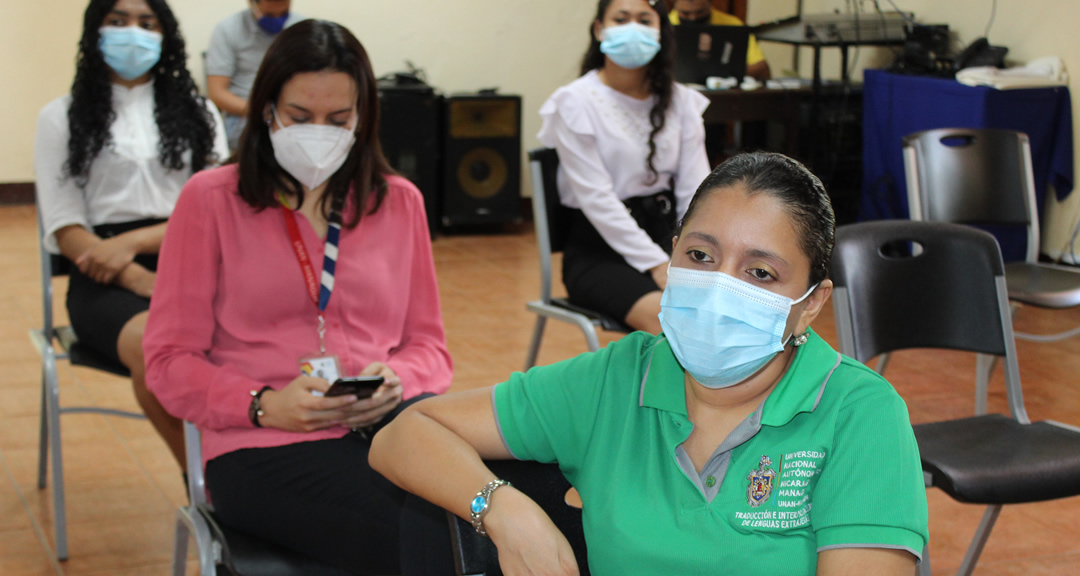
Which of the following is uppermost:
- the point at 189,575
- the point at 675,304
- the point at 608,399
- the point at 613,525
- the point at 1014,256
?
the point at 675,304

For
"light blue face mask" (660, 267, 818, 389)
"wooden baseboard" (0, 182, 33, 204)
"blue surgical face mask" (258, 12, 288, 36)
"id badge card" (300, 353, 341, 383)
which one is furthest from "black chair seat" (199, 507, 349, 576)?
"wooden baseboard" (0, 182, 33, 204)

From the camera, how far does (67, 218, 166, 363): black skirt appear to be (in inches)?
95.3

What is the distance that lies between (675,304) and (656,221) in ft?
5.79

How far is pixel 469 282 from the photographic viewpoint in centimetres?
520

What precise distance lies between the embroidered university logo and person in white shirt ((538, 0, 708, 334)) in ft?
5.40

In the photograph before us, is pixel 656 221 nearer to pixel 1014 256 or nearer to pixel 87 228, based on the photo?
pixel 87 228

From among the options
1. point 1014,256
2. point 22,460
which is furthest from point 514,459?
point 1014,256

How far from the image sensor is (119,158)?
2658mm

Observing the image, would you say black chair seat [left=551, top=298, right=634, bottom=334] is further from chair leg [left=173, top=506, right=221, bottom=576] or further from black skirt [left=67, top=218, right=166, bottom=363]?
chair leg [left=173, top=506, right=221, bottom=576]

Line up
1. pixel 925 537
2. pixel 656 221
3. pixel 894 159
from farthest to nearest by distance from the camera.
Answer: pixel 894 159, pixel 656 221, pixel 925 537

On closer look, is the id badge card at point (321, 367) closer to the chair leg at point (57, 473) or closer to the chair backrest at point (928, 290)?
the chair leg at point (57, 473)

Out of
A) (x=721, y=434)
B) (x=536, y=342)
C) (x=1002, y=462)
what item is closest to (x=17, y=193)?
(x=536, y=342)

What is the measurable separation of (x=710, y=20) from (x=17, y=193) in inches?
173

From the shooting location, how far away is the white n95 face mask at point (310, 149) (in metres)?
1.92
